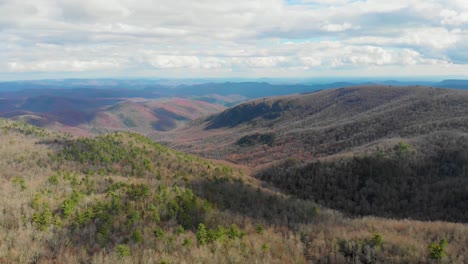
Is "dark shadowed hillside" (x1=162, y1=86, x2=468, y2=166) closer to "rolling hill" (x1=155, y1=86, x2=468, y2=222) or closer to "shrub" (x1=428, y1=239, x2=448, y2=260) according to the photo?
Result: "rolling hill" (x1=155, y1=86, x2=468, y2=222)

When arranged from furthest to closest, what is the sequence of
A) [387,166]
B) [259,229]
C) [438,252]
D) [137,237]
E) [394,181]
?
1. [387,166]
2. [394,181]
3. [259,229]
4. [137,237]
5. [438,252]

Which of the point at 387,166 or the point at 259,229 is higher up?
the point at 259,229

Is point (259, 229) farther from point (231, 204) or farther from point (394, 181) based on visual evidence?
point (394, 181)

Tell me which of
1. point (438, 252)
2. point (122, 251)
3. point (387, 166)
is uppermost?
point (122, 251)

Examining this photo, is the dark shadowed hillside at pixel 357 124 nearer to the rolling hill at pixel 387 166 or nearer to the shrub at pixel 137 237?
the rolling hill at pixel 387 166

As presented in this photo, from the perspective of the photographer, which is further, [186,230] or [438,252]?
[186,230]

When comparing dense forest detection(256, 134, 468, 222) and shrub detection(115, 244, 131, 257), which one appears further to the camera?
dense forest detection(256, 134, 468, 222)

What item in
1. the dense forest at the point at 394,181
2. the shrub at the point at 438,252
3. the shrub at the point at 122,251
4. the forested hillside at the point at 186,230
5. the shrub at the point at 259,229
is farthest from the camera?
the dense forest at the point at 394,181

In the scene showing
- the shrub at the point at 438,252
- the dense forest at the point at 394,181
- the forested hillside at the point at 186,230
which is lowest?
the dense forest at the point at 394,181

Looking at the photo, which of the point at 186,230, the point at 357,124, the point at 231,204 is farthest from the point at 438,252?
the point at 357,124

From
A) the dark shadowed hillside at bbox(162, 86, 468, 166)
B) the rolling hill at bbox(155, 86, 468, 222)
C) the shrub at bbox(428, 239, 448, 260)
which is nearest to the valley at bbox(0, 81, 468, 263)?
the shrub at bbox(428, 239, 448, 260)

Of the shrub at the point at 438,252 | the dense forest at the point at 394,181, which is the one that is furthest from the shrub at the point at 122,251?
the dense forest at the point at 394,181

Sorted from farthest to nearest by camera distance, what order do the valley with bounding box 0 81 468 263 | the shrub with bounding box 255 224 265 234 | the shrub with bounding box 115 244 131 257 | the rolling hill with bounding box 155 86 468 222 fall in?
the rolling hill with bounding box 155 86 468 222
the shrub with bounding box 255 224 265 234
the valley with bounding box 0 81 468 263
the shrub with bounding box 115 244 131 257
